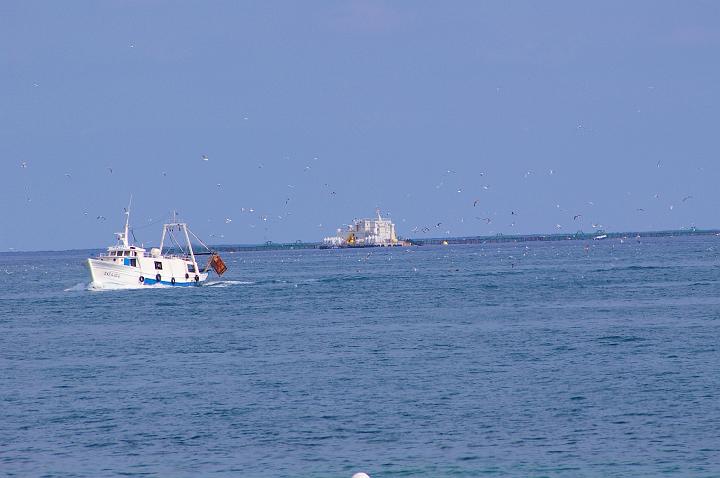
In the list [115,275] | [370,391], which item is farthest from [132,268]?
[370,391]

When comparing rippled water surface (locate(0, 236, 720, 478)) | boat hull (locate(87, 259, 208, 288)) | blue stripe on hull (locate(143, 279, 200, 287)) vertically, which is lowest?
rippled water surface (locate(0, 236, 720, 478))

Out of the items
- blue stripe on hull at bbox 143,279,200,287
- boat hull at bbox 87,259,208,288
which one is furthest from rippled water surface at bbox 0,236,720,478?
blue stripe on hull at bbox 143,279,200,287

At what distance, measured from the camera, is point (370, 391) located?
39156 millimetres

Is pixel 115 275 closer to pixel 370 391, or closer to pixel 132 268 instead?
pixel 132 268

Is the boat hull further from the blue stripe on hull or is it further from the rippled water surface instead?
Result: the rippled water surface

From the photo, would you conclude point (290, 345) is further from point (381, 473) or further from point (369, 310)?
point (381, 473)

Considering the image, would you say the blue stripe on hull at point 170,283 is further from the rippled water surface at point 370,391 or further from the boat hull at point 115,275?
the rippled water surface at point 370,391

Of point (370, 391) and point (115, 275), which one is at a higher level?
point (115, 275)

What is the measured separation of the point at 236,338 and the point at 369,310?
730 inches

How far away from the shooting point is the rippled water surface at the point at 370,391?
28969 millimetres

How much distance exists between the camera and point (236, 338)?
60.3 meters

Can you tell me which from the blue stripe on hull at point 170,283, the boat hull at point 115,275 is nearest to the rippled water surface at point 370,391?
the boat hull at point 115,275

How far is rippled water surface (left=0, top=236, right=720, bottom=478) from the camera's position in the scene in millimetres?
28969

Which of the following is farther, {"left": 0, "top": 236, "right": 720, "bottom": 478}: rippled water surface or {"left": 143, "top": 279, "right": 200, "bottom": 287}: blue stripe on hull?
{"left": 143, "top": 279, "right": 200, "bottom": 287}: blue stripe on hull
